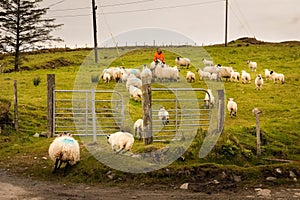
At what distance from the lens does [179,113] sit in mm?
20094

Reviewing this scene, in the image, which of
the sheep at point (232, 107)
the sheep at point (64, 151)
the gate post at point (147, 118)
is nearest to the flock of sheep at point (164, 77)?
the sheep at point (232, 107)

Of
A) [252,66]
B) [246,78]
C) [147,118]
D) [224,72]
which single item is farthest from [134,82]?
[252,66]

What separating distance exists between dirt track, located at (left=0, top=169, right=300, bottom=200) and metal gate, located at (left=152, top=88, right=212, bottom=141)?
3.45 metres

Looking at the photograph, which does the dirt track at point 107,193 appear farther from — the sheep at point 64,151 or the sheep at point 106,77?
the sheep at point 106,77

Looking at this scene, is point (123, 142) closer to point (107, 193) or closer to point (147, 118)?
point (147, 118)

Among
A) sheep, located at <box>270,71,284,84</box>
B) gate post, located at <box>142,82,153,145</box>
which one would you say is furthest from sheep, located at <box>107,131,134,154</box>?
sheep, located at <box>270,71,284,84</box>

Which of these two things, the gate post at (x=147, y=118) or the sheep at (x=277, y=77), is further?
the sheep at (x=277, y=77)

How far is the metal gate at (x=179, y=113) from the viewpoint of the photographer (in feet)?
49.0

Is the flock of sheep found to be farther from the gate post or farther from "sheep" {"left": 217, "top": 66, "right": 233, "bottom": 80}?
the gate post

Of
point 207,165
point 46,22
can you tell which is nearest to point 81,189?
point 207,165

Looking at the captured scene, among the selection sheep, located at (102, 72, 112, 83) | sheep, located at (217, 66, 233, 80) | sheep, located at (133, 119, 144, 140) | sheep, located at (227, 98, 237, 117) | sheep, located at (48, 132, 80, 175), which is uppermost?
sheep, located at (217, 66, 233, 80)

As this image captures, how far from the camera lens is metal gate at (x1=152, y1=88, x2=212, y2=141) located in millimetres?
14938

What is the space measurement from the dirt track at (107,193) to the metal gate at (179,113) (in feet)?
11.3

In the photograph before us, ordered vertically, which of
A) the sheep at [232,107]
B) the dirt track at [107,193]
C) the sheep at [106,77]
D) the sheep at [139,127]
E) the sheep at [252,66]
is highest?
the sheep at [252,66]
